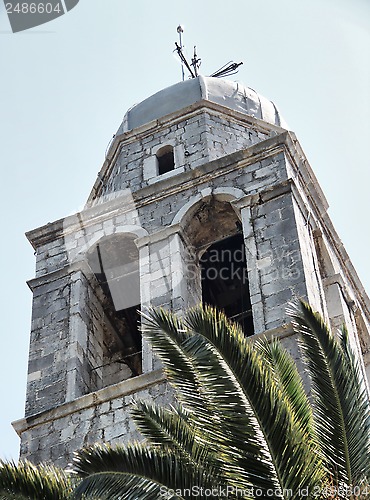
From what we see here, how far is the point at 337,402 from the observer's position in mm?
9594

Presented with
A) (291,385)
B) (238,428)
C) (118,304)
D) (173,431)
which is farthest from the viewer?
(118,304)

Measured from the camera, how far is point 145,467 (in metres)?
8.95

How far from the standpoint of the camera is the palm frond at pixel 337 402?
9.16 m

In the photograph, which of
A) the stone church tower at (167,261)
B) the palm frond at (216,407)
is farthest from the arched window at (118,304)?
the palm frond at (216,407)

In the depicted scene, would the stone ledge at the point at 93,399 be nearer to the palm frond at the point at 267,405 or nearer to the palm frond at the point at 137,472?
the palm frond at the point at 267,405

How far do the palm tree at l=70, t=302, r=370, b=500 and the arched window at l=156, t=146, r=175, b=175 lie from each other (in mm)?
9370

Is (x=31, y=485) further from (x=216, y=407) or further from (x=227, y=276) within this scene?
(x=227, y=276)

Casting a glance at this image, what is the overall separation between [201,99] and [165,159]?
1.30 meters

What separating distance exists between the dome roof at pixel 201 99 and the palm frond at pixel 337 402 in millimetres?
10441

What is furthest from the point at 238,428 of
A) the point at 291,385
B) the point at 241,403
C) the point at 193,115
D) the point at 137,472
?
the point at 193,115

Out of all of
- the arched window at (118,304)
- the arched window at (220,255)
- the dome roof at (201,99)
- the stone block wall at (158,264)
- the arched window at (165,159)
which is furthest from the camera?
the dome roof at (201,99)

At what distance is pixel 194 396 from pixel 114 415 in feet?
16.6

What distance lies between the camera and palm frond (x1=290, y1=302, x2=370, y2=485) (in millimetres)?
9156

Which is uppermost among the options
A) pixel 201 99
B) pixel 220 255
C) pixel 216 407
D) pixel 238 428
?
pixel 201 99
